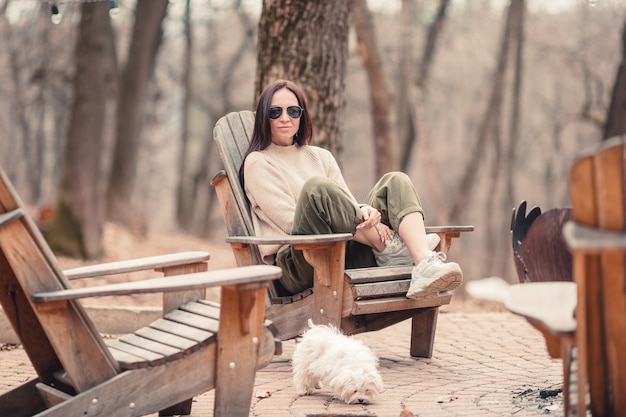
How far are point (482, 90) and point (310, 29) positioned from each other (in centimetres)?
1832

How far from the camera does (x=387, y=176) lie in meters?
5.14

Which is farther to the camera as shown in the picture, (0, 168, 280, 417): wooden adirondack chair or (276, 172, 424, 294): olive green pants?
(276, 172, 424, 294): olive green pants

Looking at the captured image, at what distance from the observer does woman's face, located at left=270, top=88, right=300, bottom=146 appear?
535 centimetres

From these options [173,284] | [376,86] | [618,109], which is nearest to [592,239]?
[173,284]

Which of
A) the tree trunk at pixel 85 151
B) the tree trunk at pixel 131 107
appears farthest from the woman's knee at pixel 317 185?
the tree trunk at pixel 131 107

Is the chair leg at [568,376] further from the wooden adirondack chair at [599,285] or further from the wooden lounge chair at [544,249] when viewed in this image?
the wooden lounge chair at [544,249]

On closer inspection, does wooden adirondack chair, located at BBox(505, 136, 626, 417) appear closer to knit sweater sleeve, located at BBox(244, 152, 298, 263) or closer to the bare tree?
knit sweater sleeve, located at BBox(244, 152, 298, 263)

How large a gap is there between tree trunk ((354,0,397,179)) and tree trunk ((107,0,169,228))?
324 cm

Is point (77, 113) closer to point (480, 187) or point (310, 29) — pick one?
point (310, 29)

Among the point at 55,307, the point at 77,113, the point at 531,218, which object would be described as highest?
the point at 77,113

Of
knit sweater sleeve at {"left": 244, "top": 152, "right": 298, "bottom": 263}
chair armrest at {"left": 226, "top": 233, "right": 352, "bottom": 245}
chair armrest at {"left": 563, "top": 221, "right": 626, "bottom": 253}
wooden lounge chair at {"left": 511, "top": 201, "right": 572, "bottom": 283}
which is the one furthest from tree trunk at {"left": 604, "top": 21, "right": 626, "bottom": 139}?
chair armrest at {"left": 563, "top": 221, "right": 626, "bottom": 253}

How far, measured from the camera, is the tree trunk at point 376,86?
472 inches

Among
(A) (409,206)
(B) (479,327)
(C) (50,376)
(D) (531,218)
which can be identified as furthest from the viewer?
(B) (479,327)

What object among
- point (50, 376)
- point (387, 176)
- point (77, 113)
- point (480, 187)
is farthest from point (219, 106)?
point (50, 376)
